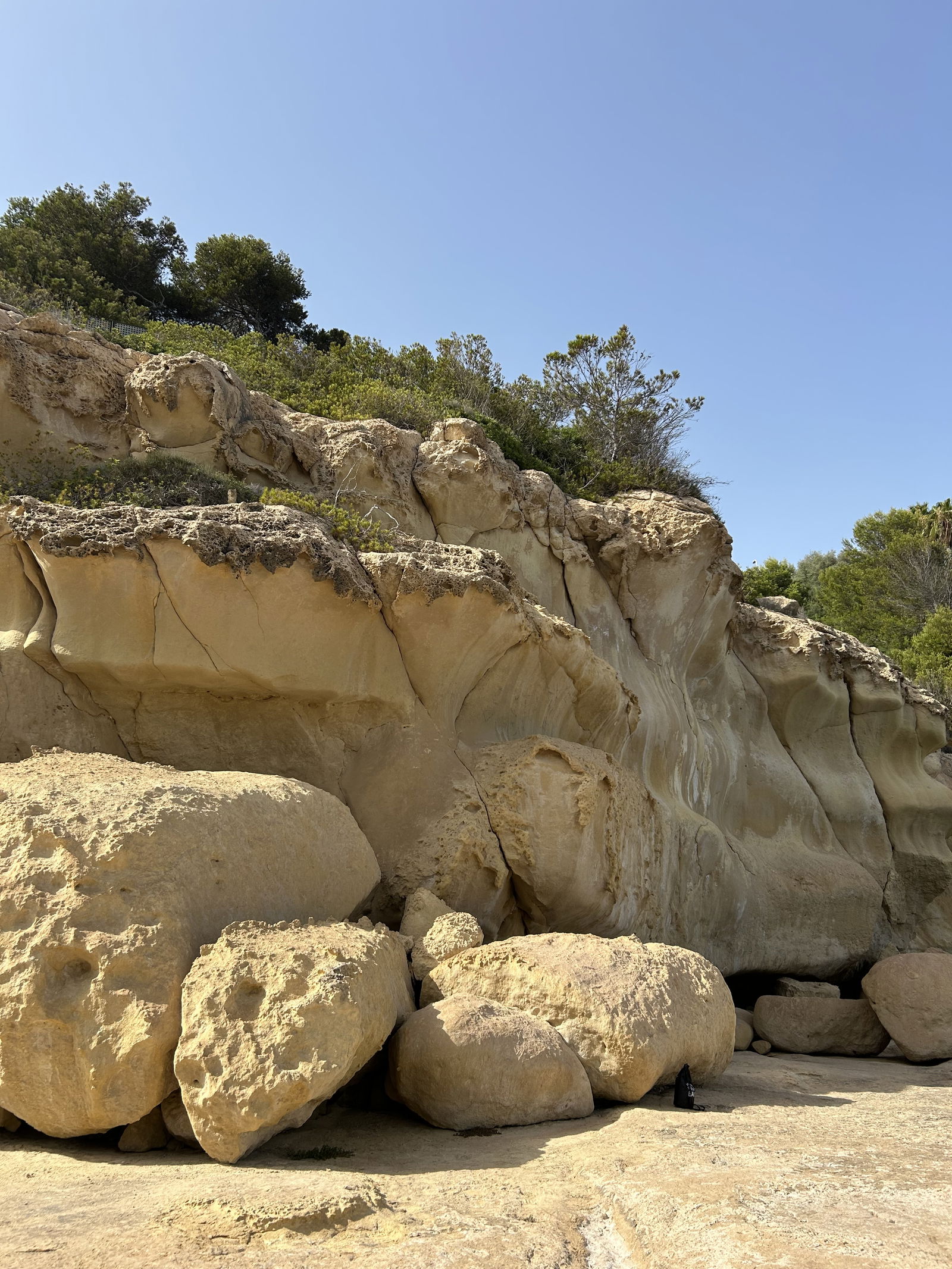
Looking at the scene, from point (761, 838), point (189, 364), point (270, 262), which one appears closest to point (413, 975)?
point (189, 364)

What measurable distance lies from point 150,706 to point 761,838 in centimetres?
931

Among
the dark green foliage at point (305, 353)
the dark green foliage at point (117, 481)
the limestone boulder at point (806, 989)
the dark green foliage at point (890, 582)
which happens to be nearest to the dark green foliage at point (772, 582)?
the dark green foliage at point (890, 582)

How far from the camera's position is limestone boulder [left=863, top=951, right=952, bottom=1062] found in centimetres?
921

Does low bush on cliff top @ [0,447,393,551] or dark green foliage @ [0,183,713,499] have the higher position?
dark green foliage @ [0,183,713,499]

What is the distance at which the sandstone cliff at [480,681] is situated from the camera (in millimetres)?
7102

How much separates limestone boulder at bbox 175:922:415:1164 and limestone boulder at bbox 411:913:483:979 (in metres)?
1.38

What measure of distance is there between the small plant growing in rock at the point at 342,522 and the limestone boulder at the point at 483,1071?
447 centimetres

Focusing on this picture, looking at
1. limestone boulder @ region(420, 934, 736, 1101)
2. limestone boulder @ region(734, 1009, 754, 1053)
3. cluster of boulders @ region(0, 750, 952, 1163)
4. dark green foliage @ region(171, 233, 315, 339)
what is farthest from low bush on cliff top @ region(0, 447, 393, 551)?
dark green foliage @ region(171, 233, 315, 339)

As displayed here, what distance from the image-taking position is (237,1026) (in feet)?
14.2

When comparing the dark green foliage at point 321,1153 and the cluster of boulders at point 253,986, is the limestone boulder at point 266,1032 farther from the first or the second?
the dark green foliage at point 321,1153

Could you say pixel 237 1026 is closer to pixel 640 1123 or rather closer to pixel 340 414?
pixel 640 1123

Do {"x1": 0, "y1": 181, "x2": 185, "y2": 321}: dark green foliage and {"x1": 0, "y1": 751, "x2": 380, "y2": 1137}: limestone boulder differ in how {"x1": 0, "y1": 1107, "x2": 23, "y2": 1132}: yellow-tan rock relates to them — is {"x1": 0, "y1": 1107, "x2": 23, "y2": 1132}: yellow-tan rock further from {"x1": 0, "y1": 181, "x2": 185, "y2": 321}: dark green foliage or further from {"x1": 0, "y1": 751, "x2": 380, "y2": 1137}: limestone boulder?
{"x1": 0, "y1": 181, "x2": 185, "y2": 321}: dark green foliage

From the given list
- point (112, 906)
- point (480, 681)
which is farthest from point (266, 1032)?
point (480, 681)

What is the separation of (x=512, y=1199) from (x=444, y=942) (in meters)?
2.56
